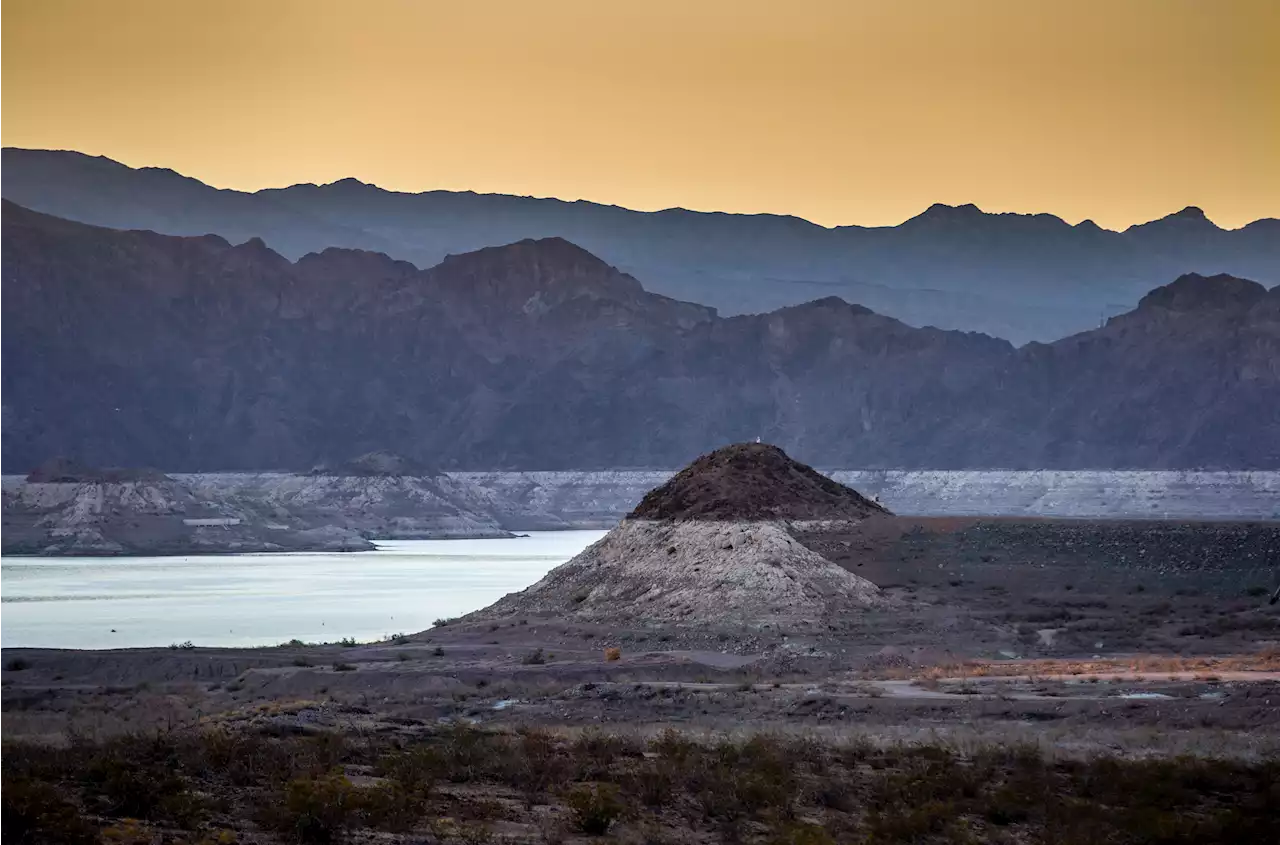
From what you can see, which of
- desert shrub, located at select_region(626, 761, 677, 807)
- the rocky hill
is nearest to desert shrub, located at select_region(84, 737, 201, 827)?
desert shrub, located at select_region(626, 761, 677, 807)

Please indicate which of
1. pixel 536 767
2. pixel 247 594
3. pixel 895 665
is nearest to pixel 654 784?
pixel 536 767

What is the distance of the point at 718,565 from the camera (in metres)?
53.5

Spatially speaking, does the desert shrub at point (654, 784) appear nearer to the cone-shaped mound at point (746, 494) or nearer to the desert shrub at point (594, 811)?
the desert shrub at point (594, 811)

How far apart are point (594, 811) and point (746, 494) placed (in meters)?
36.7

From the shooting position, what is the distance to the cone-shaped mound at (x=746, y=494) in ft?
186

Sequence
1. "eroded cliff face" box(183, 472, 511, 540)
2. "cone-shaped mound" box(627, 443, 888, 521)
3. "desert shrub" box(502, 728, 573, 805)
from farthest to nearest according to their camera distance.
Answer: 1. "eroded cliff face" box(183, 472, 511, 540)
2. "cone-shaped mound" box(627, 443, 888, 521)
3. "desert shrub" box(502, 728, 573, 805)

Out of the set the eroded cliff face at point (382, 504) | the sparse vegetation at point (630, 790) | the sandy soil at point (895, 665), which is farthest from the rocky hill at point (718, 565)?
the eroded cliff face at point (382, 504)

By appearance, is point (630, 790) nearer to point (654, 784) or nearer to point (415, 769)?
point (654, 784)

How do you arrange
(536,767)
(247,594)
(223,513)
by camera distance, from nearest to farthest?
(536,767)
(247,594)
(223,513)

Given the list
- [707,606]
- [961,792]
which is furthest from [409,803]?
[707,606]

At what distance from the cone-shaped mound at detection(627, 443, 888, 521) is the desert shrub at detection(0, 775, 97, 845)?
37.4 m

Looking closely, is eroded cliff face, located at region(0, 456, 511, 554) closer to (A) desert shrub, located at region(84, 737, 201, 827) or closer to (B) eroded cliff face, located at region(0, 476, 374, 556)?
(B) eroded cliff face, located at region(0, 476, 374, 556)

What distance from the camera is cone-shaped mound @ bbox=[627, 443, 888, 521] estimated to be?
A: 186ft

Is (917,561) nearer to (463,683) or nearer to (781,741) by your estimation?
(463,683)
